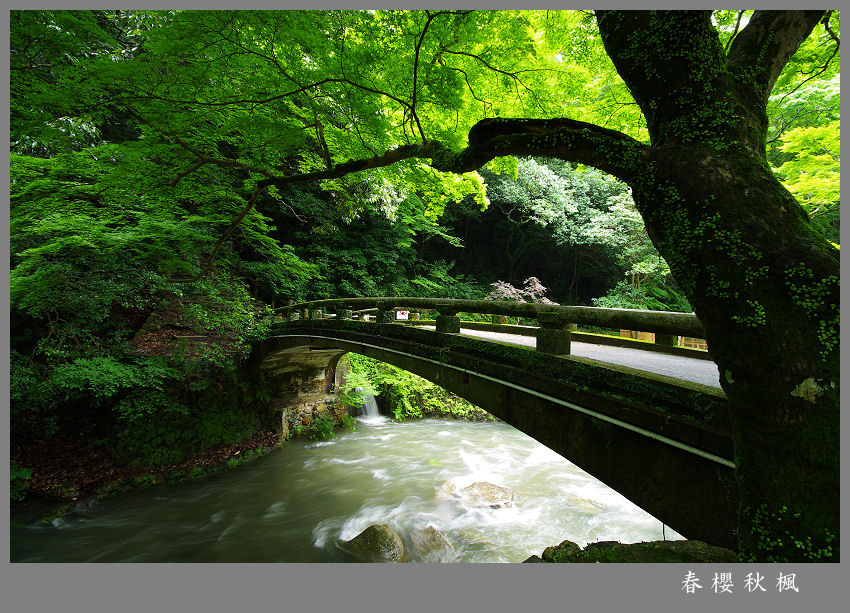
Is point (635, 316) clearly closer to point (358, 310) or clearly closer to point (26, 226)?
→ point (358, 310)

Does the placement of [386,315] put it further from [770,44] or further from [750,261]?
[770,44]

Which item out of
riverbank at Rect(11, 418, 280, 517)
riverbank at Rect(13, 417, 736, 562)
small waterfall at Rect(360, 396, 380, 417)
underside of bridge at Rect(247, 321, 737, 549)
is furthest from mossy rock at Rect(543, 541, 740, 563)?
small waterfall at Rect(360, 396, 380, 417)

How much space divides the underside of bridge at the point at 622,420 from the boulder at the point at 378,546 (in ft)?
10.9

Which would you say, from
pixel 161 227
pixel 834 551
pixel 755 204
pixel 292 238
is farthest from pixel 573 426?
pixel 292 238

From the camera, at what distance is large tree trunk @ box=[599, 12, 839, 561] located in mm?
1579

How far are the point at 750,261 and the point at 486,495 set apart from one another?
7.71 meters

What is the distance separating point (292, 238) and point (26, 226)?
31.1ft

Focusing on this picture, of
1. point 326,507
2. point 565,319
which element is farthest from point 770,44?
point 326,507

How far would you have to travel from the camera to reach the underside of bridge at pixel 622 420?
7.36 feet

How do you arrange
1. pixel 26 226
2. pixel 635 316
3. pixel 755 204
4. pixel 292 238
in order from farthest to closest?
pixel 292 238 → pixel 26 226 → pixel 635 316 → pixel 755 204

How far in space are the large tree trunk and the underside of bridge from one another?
548mm

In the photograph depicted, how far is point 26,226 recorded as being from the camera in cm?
597

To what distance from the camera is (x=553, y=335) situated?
11.3ft

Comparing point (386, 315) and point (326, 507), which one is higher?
point (386, 315)
